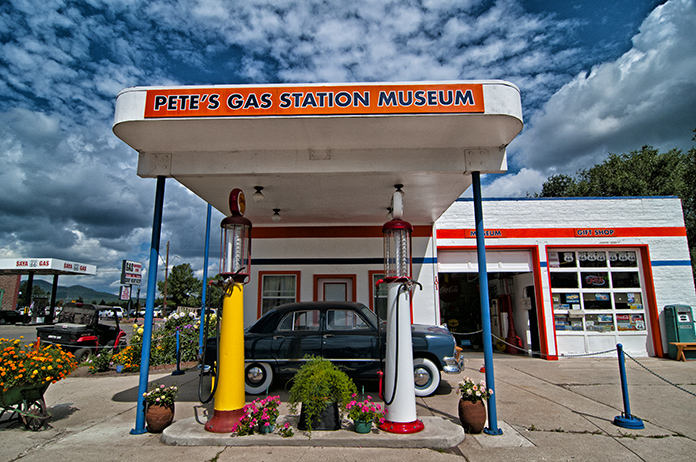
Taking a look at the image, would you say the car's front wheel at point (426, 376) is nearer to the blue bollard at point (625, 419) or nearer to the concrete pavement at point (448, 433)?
the concrete pavement at point (448, 433)

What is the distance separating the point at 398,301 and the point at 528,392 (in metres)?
3.89

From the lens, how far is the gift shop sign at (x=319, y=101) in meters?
4.78

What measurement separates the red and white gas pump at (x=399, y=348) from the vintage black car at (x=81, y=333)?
807 cm

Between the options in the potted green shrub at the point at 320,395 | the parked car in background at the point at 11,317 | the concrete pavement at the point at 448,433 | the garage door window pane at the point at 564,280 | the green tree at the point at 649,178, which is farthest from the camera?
the parked car in background at the point at 11,317

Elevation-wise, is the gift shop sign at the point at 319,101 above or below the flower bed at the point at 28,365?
above

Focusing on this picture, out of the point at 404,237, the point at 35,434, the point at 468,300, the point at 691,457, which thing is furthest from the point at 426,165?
the point at 468,300

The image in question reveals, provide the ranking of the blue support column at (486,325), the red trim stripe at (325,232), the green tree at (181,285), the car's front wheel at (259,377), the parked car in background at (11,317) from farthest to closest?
the green tree at (181,285), the parked car in background at (11,317), the red trim stripe at (325,232), the car's front wheel at (259,377), the blue support column at (486,325)

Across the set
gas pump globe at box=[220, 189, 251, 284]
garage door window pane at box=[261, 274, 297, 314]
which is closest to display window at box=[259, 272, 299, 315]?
garage door window pane at box=[261, 274, 297, 314]

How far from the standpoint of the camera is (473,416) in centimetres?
491

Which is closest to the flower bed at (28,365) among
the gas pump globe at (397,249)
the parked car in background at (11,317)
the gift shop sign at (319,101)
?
the gift shop sign at (319,101)

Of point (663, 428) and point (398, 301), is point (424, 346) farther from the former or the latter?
point (663, 428)

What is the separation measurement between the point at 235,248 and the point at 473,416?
3594mm

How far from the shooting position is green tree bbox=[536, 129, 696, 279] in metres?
23.1

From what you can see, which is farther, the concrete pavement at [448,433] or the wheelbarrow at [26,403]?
the wheelbarrow at [26,403]
